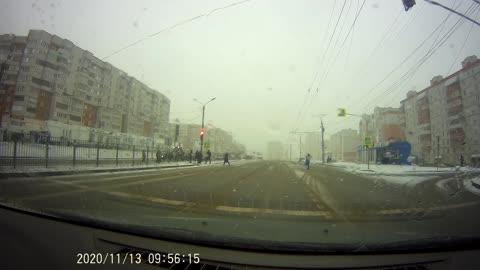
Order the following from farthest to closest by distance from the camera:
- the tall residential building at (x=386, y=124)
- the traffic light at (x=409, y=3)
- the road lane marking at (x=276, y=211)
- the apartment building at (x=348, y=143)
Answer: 1. the apartment building at (x=348, y=143)
2. the tall residential building at (x=386, y=124)
3. the traffic light at (x=409, y=3)
4. the road lane marking at (x=276, y=211)

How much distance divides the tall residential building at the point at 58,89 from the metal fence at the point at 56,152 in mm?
3108

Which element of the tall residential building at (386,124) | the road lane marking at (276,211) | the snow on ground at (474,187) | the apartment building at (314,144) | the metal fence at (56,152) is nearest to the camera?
the road lane marking at (276,211)

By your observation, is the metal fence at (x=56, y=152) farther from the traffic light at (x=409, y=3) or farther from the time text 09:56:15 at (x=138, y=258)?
the traffic light at (x=409, y=3)

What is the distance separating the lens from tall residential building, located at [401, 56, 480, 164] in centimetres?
1609

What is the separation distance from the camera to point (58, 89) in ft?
100

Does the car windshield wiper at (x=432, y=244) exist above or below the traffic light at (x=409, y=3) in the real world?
below

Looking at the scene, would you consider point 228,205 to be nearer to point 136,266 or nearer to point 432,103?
point 136,266

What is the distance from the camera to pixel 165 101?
61375 mm

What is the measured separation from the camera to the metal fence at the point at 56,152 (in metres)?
14.6

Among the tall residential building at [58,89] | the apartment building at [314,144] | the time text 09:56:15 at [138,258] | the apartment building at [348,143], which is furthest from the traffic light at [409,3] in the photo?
the apartment building at [314,144]

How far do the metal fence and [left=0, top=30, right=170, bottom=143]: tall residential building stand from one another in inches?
122

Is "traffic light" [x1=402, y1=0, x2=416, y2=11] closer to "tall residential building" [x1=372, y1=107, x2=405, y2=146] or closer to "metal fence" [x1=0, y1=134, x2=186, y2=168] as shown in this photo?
"metal fence" [x1=0, y1=134, x2=186, y2=168]

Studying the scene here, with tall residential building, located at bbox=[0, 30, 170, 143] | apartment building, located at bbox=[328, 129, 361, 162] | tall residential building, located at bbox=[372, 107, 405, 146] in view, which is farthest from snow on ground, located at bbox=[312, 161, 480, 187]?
apartment building, located at bbox=[328, 129, 361, 162]

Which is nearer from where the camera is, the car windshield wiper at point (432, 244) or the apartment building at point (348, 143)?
the car windshield wiper at point (432, 244)
